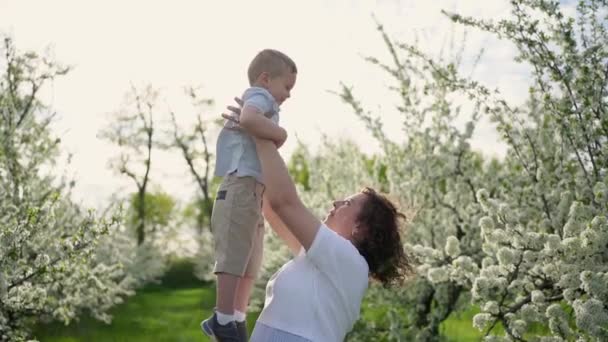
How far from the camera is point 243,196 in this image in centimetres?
315

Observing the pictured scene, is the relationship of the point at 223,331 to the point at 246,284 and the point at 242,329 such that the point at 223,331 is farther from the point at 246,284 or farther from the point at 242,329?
the point at 246,284

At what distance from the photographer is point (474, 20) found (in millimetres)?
5953

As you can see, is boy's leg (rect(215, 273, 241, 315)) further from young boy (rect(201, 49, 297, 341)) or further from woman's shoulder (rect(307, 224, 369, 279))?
woman's shoulder (rect(307, 224, 369, 279))

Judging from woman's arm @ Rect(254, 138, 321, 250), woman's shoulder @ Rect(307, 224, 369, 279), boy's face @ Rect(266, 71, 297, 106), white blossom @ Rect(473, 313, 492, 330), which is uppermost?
boy's face @ Rect(266, 71, 297, 106)

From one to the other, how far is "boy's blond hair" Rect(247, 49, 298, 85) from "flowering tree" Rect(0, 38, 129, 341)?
7.24ft

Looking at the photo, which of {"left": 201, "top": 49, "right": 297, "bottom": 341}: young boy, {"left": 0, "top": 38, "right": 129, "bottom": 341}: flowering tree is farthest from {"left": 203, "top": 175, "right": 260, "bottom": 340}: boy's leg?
{"left": 0, "top": 38, "right": 129, "bottom": 341}: flowering tree

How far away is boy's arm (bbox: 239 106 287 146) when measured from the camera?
2.93 m

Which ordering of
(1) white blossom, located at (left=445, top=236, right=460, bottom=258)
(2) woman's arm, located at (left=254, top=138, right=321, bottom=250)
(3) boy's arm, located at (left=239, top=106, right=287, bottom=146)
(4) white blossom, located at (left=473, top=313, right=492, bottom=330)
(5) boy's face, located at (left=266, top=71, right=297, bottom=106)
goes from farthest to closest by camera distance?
(1) white blossom, located at (left=445, top=236, right=460, bottom=258) < (4) white blossom, located at (left=473, top=313, right=492, bottom=330) < (5) boy's face, located at (left=266, top=71, right=297, bottom=106) < (3) boy's arm, located at (left=239, top=106, right=287, bottom=146) < (2) woman's arm, located at (left=254, top=138, right=321, bottom=250)

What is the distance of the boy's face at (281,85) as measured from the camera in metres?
3.26

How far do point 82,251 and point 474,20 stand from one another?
131 inches

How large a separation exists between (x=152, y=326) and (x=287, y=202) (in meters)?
12.4

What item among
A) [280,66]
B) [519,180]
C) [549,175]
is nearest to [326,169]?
[519,180]

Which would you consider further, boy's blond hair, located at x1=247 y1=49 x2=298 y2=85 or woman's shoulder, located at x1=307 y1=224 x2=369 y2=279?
boy's blond hair, located at x1=247 y1=49 x2=298 y2=85

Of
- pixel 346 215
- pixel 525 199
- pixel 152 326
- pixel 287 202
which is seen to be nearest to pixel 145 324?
pixel 152 326
